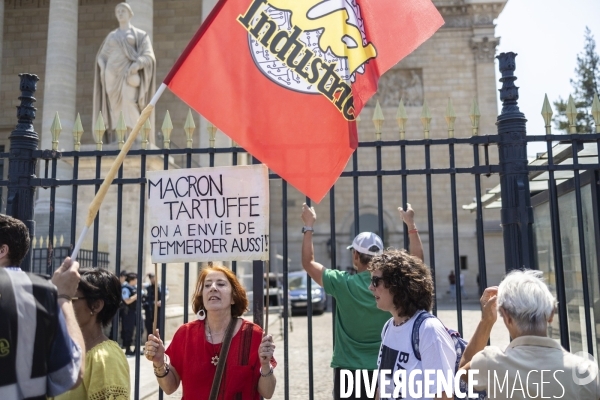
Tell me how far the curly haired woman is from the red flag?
3.35 feet

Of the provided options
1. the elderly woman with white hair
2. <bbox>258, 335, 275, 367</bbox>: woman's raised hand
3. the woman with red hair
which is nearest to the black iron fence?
the woman with red hair

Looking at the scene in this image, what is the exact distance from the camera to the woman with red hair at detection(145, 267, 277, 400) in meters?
2.91

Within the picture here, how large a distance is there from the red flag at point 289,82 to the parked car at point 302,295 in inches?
624

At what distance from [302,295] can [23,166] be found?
1644cm

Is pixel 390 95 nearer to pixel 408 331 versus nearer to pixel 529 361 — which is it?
pixel 408 331

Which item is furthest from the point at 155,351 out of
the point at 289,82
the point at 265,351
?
the point at 289,82

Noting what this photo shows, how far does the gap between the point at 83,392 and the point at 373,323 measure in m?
1.81

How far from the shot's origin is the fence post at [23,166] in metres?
4.49

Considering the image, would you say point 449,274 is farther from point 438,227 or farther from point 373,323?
point 373,323

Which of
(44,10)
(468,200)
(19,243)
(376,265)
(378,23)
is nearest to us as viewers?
(19,243)

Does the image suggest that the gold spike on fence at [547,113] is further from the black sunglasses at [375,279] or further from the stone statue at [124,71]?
the stone statue at [124,71]

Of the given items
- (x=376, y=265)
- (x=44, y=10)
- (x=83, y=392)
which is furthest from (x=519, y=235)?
(x=44, y=10)

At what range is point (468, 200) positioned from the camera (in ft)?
84.6

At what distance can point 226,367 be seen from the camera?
2.94 meters
